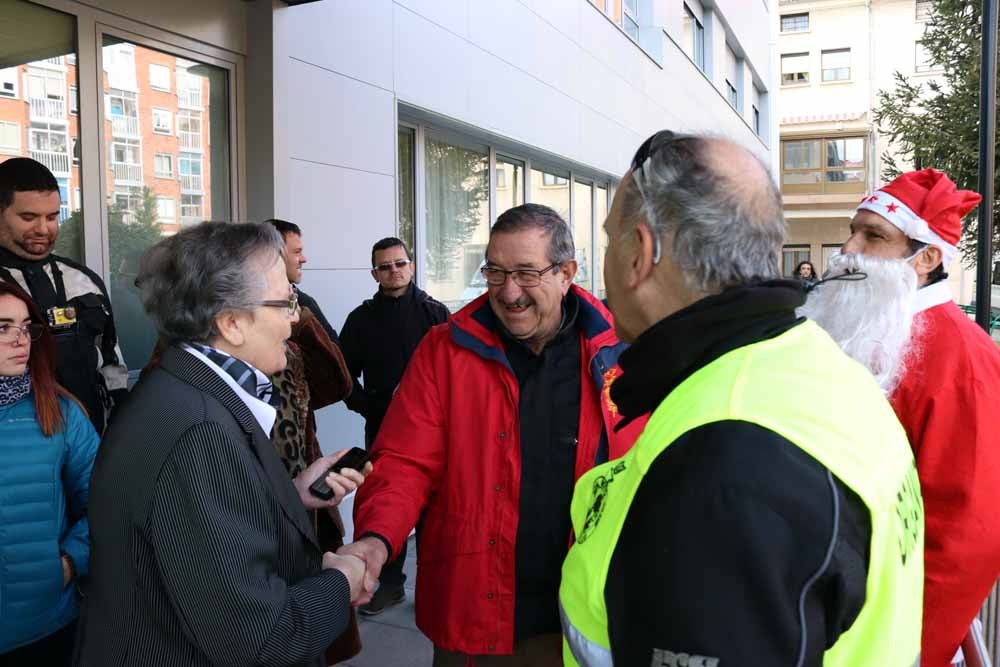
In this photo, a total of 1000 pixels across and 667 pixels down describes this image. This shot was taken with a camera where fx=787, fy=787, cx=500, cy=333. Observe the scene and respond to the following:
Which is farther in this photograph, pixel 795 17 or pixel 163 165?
pixel 795 17

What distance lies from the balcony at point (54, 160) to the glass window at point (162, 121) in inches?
25.9

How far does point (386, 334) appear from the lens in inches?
200

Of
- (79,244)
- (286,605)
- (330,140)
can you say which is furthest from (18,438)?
(330,140)

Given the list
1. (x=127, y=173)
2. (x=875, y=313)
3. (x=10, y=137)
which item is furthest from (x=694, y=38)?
(x=875, y=313)

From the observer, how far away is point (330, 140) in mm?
5637

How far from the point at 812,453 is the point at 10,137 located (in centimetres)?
434

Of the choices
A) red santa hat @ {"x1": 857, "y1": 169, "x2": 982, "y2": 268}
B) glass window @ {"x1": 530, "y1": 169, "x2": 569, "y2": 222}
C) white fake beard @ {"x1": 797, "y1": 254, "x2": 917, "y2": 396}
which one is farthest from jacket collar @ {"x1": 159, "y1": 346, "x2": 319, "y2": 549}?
glass window @ {"x1": 530, "y1": 169, "x2": 569, "y2": 222}

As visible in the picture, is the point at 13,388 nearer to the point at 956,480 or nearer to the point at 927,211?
the point at 956,480

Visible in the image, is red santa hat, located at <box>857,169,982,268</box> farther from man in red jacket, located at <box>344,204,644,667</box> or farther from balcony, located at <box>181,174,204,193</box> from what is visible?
balcony, located at <box>181,174,204,193</box>

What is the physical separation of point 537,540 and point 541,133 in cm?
744

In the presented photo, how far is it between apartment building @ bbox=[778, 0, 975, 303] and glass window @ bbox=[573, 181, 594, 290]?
26.0 meters

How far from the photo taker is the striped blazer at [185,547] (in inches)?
63.0

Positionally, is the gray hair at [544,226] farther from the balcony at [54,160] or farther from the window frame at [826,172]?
the window frame at [826,172]

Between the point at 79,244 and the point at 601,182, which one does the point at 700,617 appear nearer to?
the point at 79,244
